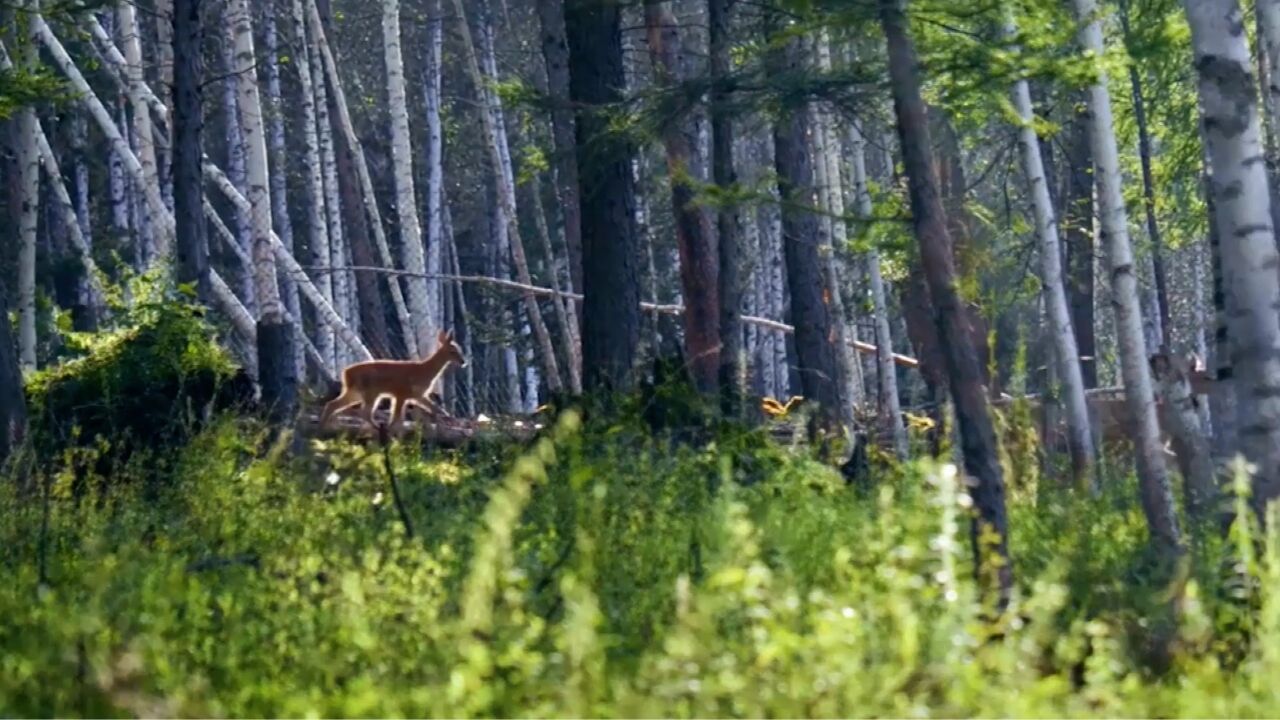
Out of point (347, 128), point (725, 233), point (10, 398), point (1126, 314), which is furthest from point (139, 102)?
point (1126, 314)

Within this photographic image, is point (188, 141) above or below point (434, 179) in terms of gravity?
below

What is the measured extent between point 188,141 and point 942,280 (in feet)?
40.0

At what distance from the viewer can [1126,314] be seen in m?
13.5

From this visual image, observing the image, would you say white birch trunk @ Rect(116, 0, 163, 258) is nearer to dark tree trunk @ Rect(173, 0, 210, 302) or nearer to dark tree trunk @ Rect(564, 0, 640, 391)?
dark tree trunk @ Rect(173, 0, 210, 302)

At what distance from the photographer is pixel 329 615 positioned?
758 centimetres

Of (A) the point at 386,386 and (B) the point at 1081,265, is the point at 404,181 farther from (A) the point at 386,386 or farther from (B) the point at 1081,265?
(B) the point at 1081,265

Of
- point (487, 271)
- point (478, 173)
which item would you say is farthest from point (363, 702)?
point (478, 173)

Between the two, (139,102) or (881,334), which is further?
(139,102)

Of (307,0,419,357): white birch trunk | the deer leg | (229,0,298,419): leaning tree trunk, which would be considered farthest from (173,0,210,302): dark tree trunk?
(307,0,419,357): white birch trunk

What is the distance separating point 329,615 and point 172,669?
2.36 feet

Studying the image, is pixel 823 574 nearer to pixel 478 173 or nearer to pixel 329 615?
pixel 329 615

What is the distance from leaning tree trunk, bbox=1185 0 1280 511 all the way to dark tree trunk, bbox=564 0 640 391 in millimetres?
6064

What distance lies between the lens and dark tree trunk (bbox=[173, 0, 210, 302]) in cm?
1975

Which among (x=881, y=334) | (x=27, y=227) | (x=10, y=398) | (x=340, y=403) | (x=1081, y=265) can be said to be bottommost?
(x=10, y=398)
